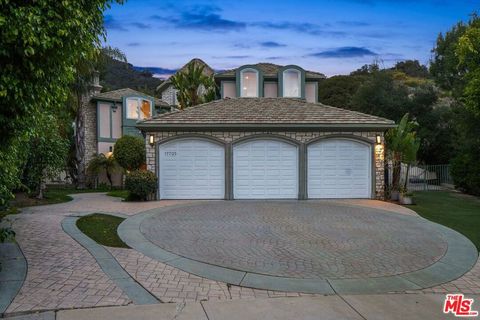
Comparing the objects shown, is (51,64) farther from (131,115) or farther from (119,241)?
(131,115)

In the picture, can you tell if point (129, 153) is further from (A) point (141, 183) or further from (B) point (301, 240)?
(B) point (301, 240)

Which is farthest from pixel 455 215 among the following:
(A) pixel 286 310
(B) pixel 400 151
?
(A) pixel 286 310

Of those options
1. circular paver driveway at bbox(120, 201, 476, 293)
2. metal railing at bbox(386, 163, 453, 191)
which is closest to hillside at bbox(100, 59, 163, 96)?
metal railing at bbox(386, 163, 453, 191)

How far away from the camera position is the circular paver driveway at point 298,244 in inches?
232

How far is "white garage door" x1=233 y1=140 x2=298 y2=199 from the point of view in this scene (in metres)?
15.8

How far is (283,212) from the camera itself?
11.9 m

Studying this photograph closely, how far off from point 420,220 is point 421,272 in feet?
17.5

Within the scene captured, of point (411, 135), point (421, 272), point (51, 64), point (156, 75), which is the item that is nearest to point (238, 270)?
point (421, 272)

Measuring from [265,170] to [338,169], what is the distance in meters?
3.10

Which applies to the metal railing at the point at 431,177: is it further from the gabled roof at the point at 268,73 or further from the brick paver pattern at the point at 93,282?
the brick paver pattern at the point at 93,282

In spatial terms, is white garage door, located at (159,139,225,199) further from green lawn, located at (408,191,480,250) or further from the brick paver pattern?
the brick paver pattern

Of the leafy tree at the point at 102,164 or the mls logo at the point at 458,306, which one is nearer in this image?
the mls logo at the point at 458,306

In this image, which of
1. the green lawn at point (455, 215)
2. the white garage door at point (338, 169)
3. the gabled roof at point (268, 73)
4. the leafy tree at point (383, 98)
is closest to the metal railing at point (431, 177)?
the leafy tree at point (383, 98)

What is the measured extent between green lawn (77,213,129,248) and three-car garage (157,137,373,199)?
4.82 m
